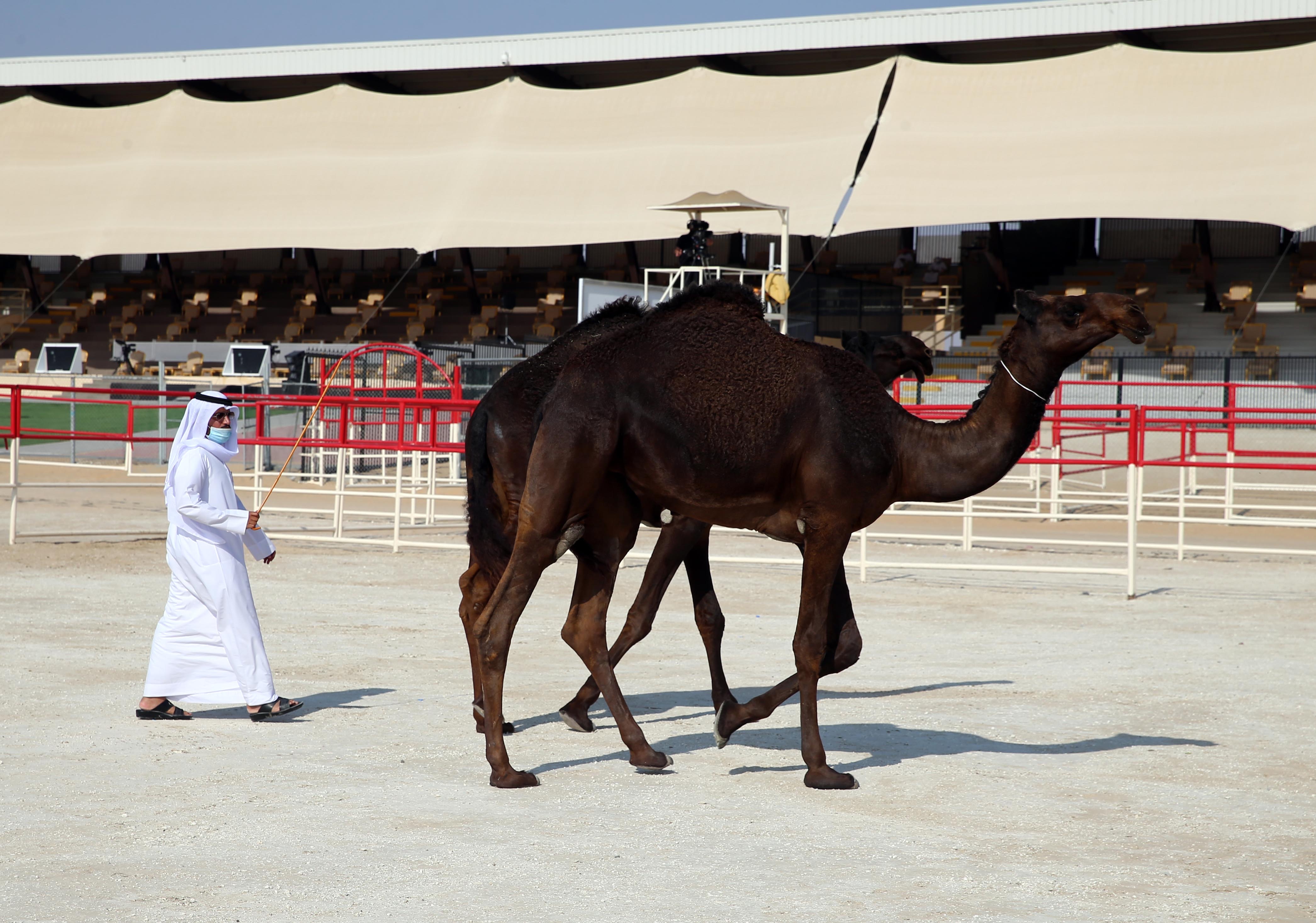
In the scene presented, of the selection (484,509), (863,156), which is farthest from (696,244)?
(484,509)

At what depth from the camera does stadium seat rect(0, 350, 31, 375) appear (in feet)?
140

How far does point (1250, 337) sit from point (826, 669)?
29793mm

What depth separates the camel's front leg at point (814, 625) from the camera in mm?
6246

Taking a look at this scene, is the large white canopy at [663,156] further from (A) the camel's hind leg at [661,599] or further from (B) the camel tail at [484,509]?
(B) the camel tail at [484,509]

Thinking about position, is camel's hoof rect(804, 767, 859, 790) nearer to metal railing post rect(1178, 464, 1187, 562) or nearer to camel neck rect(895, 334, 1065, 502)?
camel neck rect(895, 334, 1065, 502)

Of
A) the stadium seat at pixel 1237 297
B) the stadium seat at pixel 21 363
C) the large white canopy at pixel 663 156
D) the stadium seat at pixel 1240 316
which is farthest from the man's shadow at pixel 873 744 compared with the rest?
the stadium seat at pixel 21 363

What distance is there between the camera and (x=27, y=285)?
163ft

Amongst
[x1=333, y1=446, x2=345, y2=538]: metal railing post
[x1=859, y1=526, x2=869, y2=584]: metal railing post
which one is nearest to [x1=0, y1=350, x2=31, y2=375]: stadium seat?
[x1=333, y1=446, x2=345, y2=538]: metal railing post

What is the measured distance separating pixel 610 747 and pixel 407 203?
3594 centimetres

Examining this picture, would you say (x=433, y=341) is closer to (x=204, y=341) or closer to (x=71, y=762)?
(x=204, y=341)

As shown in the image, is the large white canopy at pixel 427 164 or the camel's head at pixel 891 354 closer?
the camel's head at pixel 891 354

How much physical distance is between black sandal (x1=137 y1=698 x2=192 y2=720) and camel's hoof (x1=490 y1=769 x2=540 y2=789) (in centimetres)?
218

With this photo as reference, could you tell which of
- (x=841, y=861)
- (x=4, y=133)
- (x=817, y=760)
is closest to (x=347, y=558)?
(x=817, y=760)

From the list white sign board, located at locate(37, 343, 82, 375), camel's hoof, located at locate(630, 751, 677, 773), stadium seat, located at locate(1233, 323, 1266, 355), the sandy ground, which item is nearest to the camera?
the sandy ground
